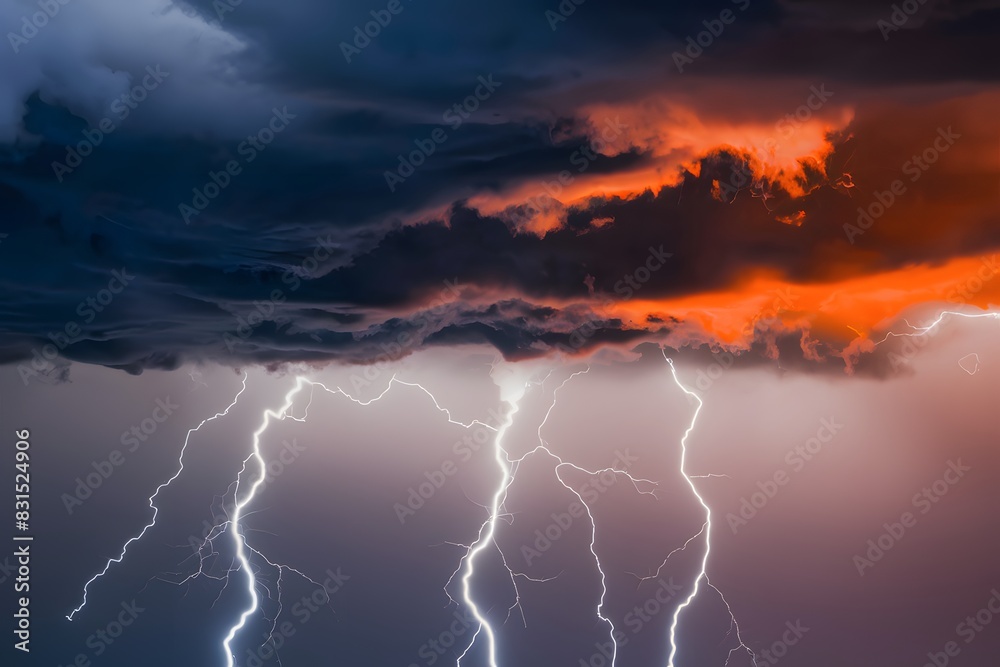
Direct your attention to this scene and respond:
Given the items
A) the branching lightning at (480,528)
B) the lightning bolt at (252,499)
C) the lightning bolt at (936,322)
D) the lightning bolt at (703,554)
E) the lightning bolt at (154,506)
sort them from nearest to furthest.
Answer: the lightning bolt at (936,322) < the lightning bolt at (703,554) < the branching lightning at (480,528) < the lightning bolt at (252,499) < the lightning bolt at (154,506)

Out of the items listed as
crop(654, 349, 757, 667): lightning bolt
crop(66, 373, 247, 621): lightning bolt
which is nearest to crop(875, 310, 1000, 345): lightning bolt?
crop(654, 349, 757, 667): lightning bolt

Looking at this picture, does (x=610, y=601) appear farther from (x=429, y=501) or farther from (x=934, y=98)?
(x=934, y=98)

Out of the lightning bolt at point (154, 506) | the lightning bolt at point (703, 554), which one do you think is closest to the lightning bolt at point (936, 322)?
the lightning bolt at point (703, 554)

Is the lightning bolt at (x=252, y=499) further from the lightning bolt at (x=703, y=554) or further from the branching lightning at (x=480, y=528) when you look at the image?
the lightning bolt at (x=703, y=554)

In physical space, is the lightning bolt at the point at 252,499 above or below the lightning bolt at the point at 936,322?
below

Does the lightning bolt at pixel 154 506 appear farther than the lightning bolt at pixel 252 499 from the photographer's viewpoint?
Yes

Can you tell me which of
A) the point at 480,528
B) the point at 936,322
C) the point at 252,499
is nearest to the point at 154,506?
the point at 252,499

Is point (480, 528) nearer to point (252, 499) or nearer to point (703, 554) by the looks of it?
point (703, 554)

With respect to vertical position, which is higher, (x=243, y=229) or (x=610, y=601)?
(x=243, y=229)

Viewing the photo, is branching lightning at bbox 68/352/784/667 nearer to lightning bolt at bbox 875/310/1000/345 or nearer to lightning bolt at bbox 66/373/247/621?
lightning bolt at bbox 66/373/247/621

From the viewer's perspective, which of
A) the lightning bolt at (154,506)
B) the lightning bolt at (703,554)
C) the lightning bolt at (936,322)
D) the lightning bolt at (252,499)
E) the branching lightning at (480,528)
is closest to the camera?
the lightning bolt at (936,322)

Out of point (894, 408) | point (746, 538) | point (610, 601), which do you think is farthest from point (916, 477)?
point (610, 601)
